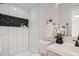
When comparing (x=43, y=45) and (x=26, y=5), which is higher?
(x=26, y=5)

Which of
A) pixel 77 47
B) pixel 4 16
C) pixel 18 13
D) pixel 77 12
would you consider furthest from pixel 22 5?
pixel 77 47

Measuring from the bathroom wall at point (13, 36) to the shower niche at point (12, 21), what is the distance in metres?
0.05

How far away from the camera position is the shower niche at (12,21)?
1371mm

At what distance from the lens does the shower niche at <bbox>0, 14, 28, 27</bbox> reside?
4.50ft

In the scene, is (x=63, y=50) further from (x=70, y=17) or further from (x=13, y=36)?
(x=13, y=36)

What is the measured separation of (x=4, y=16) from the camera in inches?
53.7

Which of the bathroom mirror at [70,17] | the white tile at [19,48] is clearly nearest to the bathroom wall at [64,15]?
the bathroom mirror at [70,17]

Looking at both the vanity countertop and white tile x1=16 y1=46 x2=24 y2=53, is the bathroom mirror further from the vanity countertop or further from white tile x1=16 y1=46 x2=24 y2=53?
white tile x1=16 y1=46 x2=24 y2=53

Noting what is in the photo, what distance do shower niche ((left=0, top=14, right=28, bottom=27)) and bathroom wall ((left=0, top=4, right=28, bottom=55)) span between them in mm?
51

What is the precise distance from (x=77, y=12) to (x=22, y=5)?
88 cm

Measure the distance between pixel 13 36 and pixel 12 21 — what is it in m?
0.25

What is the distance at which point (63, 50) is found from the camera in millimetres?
1164

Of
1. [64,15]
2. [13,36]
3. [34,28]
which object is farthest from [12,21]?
[64,15]

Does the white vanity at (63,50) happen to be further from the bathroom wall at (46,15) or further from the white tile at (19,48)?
the white tile at (19,48)
